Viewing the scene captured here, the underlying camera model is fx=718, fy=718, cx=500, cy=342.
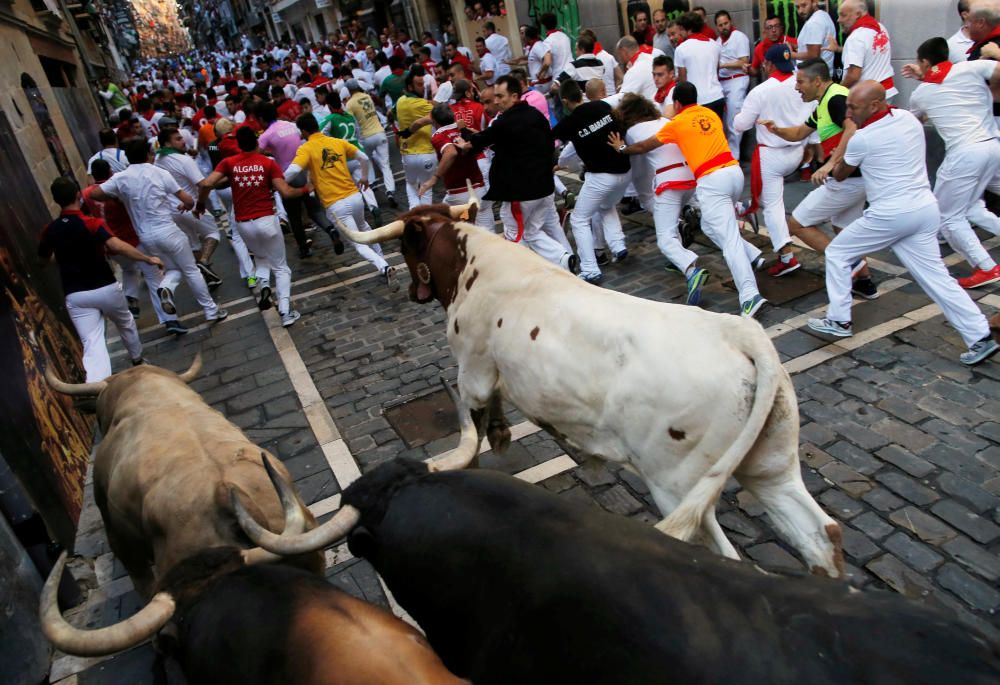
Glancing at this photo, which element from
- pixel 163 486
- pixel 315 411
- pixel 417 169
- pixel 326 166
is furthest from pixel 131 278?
pixel 163 486

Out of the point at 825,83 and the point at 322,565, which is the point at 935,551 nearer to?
the point at 322,565

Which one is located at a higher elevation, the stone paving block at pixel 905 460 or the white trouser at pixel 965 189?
the white trouser at pixel 965 189

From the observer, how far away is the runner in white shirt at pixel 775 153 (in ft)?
26.1

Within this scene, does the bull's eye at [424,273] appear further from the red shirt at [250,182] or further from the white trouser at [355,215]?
the red shirt at [250,182]

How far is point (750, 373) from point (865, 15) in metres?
8.75

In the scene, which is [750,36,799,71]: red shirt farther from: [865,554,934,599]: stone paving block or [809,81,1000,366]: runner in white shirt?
[865,554,934,599]: stone paving block

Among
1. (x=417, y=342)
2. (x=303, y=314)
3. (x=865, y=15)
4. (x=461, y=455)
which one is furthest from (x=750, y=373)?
(x=865, y=15)

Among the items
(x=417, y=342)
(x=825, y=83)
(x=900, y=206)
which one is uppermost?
(x=825, y=83)

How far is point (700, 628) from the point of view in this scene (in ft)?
6.88

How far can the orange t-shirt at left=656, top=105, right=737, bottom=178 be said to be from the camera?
290 inches

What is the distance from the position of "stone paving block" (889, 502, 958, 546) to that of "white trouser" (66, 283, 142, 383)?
744cm

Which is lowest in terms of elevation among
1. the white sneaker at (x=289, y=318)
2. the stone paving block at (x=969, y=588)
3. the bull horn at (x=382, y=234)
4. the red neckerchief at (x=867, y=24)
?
the stone paving block at (x=969, y=588)

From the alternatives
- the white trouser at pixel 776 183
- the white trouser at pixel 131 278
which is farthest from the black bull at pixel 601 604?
the white trouser at pixel 131 278

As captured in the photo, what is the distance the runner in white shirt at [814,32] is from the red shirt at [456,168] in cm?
547
